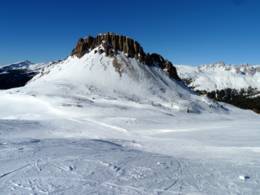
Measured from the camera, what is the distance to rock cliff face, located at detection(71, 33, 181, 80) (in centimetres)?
8750

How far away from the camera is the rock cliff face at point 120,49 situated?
287ft

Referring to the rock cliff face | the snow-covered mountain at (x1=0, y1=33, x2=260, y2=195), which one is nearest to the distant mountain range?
the rock cliff face

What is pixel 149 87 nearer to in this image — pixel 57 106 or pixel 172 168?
pixel 57 106

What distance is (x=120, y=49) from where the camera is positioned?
8894cm

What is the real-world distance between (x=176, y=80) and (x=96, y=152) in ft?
246

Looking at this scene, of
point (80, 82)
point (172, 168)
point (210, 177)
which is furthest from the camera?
point (80, 82)

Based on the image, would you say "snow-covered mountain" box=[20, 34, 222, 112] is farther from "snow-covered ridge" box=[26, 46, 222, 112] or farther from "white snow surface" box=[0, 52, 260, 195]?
"white snow surface" box=[0, 52, 260, 195]

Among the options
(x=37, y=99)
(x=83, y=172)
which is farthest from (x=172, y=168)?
(x=37, y=99)

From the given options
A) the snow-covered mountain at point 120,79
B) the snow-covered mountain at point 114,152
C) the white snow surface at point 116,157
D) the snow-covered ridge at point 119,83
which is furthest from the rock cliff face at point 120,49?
the white snow surface at point 116,157

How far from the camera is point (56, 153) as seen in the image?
1470 cm

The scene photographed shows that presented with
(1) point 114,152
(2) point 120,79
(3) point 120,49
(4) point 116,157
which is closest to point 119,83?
(2) point 120,79

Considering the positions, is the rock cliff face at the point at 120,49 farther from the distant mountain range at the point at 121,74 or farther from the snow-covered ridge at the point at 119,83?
the snow-covered ridge at the point at 119,83

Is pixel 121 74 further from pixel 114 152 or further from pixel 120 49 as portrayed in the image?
pixel 114 152

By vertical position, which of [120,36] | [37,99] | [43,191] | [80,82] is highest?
[120,36]
